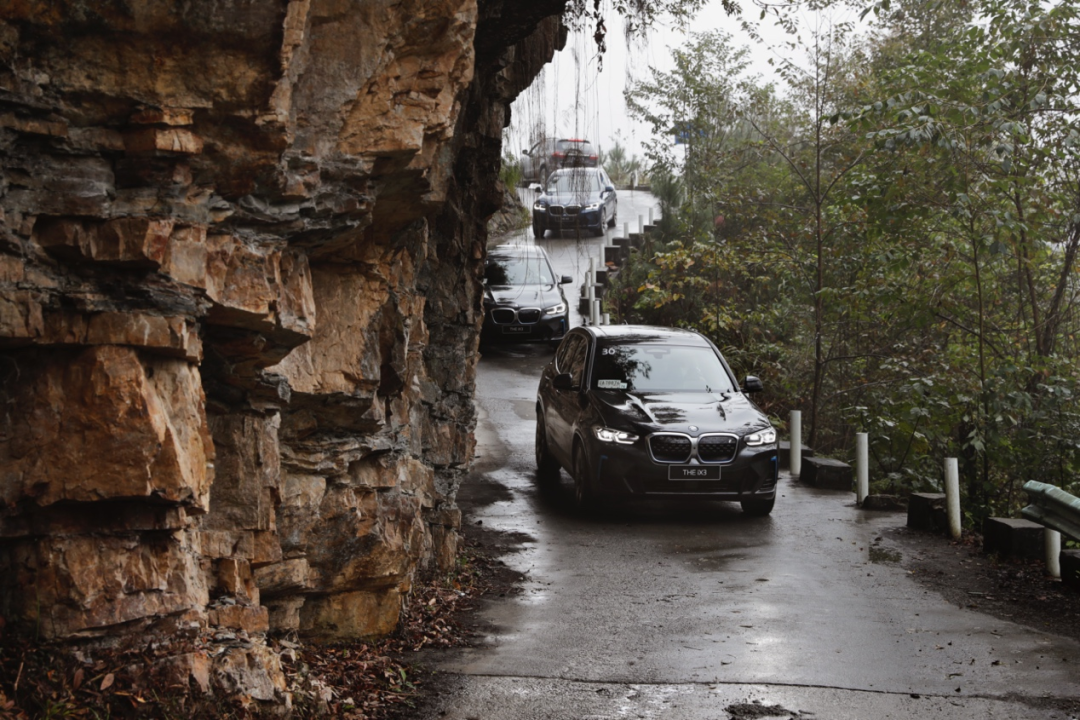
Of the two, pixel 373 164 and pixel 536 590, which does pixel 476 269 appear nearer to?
pixel 536 590

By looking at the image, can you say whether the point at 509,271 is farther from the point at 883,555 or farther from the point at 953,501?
the point at 883,555

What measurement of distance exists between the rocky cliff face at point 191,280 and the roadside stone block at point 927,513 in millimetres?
7296

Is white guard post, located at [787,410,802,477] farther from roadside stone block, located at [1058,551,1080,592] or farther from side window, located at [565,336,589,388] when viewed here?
roadside stone block, located at [1058,551,1080,592]

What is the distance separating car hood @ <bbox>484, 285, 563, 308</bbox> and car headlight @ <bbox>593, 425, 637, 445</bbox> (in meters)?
10.4

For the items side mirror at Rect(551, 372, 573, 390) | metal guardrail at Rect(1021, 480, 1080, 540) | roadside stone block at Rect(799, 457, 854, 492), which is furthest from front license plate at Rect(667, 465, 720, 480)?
roadside stone block at Rect(799, 457, 854, 492)

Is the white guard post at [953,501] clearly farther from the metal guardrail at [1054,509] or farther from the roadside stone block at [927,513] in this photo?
the metal guardrail at [1054,509]

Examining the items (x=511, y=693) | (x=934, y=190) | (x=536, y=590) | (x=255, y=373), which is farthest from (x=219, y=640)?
(x=934, y=190)

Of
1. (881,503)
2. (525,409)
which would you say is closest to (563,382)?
(881,503)

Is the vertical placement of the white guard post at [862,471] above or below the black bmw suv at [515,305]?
below

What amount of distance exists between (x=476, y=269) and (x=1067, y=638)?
5.94 meters

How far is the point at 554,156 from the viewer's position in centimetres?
796

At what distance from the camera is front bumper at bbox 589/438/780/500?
11234 mm

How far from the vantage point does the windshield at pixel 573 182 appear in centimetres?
772

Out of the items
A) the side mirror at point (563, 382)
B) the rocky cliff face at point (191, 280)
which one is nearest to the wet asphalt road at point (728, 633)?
the side mirror at point (563, 382)
